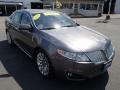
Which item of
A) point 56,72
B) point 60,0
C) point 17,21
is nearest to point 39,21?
point 17,21

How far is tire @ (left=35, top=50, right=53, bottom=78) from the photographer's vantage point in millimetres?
3878

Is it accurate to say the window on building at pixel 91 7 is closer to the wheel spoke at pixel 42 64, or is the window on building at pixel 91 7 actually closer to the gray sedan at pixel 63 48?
the gray sedan at pixel 63 48

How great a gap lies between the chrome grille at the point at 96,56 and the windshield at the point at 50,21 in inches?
60.3

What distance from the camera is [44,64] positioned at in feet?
13.6

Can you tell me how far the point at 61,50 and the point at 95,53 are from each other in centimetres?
71

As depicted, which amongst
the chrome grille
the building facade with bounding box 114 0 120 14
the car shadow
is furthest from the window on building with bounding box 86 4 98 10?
the chrome grille

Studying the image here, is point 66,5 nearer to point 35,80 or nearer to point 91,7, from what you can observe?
point 91,7

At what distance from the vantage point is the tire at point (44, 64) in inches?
153

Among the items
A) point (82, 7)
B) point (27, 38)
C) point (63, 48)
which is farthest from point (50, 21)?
point (82, 7)

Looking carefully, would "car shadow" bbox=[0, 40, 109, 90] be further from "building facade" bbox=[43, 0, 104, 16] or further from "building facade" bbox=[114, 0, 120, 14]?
"building facade" bbox=[114, 0, 120, 14]

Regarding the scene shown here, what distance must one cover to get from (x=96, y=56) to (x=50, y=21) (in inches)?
74.3

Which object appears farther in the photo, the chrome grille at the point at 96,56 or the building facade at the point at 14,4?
the building facade at the point at 14,4

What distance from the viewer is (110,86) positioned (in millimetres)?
3867

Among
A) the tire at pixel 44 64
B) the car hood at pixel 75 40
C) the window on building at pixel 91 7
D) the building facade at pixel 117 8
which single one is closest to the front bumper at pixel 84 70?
the car hood at pixel 75 40
